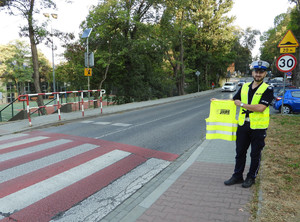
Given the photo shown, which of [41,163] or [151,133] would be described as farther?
[151,133]

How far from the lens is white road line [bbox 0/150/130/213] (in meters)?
3.74

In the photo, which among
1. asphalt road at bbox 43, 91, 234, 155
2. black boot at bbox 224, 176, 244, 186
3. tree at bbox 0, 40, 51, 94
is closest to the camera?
black boot at bbox 224, 176, 244, 186

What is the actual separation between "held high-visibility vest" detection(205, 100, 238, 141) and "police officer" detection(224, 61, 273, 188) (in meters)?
0.22

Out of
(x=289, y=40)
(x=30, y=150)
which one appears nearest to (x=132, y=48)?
(x=289, y=40)

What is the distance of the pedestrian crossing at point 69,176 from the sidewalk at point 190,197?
295 millimetres

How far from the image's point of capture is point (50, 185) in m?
4.43

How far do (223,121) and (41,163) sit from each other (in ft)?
13.7

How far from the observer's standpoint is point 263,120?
3809 millimetres

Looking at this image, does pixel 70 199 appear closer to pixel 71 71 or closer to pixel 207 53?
pixel 71 71

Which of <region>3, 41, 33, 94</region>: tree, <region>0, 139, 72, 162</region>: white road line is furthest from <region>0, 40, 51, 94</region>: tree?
<region>0, 139, 72, 162</region>: white road line

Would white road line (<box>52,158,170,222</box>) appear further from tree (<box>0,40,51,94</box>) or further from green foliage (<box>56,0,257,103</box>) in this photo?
tree (<box>0,40,51,94</box>)

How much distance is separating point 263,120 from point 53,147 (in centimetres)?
561

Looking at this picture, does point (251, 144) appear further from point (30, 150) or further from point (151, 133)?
point (30, 150)

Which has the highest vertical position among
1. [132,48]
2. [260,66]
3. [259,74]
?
[132,48]
